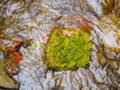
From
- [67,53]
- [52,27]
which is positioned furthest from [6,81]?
[52,27]

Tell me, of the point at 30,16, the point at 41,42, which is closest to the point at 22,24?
the point at 30,16

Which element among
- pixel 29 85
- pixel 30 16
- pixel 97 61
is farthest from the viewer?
pixel 30 16

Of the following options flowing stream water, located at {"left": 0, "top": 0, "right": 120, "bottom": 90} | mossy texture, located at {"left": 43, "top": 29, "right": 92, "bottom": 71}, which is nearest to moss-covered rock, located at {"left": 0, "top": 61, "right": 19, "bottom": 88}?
flowing stream water, located at {"left": 0, "top": 0, "right": 120, "bottom": 90}

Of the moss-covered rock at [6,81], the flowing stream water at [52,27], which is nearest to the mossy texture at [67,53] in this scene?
the flowing stream water at [52,27]

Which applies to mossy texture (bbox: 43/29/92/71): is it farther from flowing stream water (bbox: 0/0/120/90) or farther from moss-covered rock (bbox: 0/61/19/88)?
moss-covered rock (bbox: 0/61/19/88)

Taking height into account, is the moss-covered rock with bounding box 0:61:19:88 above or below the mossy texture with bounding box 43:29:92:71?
below

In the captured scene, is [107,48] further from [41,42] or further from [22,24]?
[22,24]
